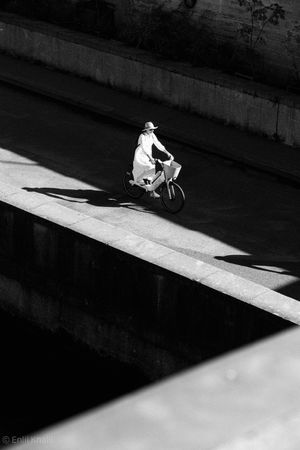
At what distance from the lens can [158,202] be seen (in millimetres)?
15102

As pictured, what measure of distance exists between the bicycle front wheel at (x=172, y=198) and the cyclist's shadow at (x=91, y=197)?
12.1 inches

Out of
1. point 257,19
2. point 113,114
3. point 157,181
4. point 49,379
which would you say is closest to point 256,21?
point 257,19

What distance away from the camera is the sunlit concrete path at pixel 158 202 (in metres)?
13.0

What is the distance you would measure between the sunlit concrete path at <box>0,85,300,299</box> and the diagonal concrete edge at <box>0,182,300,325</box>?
1.36ft

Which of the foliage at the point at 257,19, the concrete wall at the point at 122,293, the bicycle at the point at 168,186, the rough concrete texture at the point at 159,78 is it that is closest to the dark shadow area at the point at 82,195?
the bicycle at the point at 168,186

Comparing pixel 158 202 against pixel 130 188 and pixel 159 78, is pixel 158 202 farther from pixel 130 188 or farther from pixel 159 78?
pixel 159 78

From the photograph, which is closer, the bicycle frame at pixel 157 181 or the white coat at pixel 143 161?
the white coat at pixel 143 161

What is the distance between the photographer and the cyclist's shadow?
15.0 metres

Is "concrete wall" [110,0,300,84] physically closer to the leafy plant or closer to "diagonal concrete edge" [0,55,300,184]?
the leafy plant

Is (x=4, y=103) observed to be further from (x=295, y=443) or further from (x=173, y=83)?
(x=295, y=443)

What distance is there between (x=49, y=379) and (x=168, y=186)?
4294mm

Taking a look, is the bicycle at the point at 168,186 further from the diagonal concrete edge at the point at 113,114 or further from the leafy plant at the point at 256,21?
the leafy plant at the point at 256,21

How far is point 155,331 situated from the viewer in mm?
9977

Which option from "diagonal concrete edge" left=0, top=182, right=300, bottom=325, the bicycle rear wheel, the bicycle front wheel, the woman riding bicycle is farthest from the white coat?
"diagonal concrete edge" left=0, top=182, right=300, bottom=325
